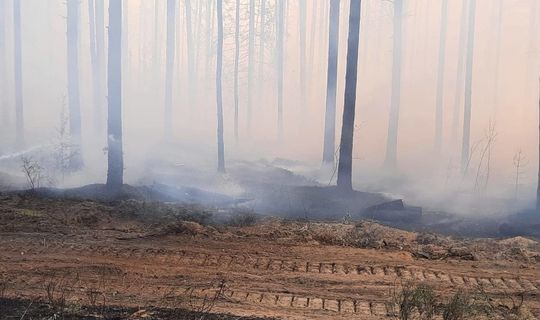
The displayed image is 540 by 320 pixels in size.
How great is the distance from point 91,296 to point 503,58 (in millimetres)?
41968

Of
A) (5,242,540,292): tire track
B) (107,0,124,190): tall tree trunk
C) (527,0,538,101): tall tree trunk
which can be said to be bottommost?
(5,242,540,292): tire track

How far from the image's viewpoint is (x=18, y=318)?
5.64 meters

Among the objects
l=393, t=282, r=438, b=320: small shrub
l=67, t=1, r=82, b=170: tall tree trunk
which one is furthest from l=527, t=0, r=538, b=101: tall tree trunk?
l=393, t=282, r=438, b=320: small shrub

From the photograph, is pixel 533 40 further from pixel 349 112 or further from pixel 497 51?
pixel 349 112

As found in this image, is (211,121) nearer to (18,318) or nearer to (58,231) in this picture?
(58,231)

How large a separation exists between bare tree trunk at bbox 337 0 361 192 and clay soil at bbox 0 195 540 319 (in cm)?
Result: 421

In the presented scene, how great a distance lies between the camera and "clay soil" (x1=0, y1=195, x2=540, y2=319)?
6.25 meters

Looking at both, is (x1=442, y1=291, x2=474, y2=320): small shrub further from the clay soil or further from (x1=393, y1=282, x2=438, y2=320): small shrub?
the clay soil

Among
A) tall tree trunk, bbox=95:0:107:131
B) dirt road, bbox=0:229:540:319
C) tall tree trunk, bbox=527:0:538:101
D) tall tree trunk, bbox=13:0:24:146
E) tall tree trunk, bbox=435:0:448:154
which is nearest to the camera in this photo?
dirt road, bbox=0:229:540:319

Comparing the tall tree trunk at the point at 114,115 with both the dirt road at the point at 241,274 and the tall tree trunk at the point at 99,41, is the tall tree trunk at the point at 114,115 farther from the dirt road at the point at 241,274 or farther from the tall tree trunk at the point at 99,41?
the tall tree trunk at the point at 99,41

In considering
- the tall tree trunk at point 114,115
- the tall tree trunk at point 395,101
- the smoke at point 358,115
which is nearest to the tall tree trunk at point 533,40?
the smoke at point 358,115

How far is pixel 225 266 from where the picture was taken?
7.96 meters

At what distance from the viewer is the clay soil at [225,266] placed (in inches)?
246

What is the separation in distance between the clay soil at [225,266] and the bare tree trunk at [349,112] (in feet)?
13.8
